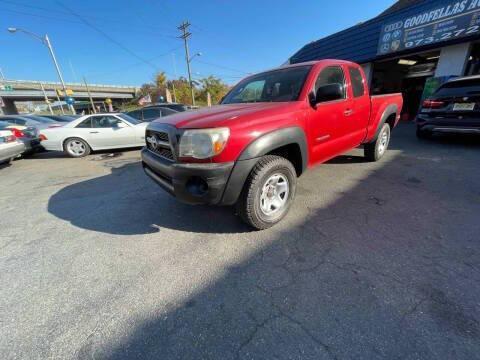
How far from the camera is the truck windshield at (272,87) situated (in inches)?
119

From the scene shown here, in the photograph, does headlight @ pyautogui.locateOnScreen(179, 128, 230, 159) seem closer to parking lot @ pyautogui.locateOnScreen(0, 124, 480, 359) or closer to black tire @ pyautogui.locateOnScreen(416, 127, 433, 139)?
parking lot @ pyautogui.locateOnScreen(0, 124, 480, 359)

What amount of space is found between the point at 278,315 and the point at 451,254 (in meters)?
1.81

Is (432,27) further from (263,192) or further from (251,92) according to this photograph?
(263,192)

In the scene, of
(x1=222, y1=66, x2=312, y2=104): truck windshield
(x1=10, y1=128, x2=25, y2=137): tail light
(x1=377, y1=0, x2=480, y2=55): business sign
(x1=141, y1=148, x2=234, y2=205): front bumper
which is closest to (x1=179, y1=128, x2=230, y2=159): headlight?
(x1=141, y1=148, x2=234, y2=205): front bumper

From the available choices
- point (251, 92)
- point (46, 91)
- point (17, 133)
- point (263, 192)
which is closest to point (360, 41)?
point (251, 92)

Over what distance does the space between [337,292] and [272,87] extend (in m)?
2.70

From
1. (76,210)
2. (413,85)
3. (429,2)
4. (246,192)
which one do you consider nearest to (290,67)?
(246,192)

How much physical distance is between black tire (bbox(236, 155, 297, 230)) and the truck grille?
0.88 m

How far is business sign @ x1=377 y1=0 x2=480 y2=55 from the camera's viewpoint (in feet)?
26.8

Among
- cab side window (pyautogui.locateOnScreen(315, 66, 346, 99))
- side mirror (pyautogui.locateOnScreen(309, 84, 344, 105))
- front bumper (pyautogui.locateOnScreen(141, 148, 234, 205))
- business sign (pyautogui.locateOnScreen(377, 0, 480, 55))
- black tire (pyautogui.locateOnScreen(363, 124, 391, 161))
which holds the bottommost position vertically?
black tire (pyautogui.locateOnScreen(363, 124, 391, 161))

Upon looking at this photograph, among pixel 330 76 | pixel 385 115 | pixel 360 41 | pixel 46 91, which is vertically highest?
pixel 46 91

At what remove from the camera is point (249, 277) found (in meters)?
2.07

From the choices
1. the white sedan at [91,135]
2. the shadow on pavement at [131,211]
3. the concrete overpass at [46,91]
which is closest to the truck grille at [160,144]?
the shadow on pavement at [131,211]

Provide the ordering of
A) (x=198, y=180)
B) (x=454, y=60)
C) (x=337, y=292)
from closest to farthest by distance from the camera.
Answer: (x=337, y=292)
(x=198, y=180)
(x=454, y=60)
